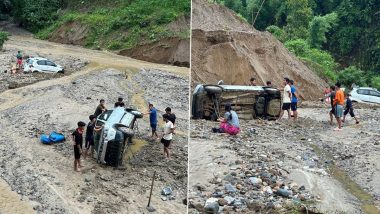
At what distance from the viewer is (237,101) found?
40.5 ft

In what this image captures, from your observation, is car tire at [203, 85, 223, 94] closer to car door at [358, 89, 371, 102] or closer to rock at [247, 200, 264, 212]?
rock at [247, 200, 264, 212]

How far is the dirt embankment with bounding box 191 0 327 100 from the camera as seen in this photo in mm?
17828

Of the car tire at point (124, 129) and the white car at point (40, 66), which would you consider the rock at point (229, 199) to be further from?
the white car at point (40, 66)

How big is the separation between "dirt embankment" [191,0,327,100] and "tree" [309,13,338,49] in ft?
39.5

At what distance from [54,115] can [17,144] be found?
95.5 inches

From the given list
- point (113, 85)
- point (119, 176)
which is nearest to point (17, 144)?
point (119, 176)

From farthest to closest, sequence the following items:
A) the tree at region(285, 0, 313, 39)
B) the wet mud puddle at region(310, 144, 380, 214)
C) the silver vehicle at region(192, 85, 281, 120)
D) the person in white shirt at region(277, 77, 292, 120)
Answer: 1. the tree at region(285, 0, 313, 39)
2. the person in white shirt at region(277, 77, 292, 120)
3. the silver vehicle at region(192, 85, 281, 120)
4. the wet mud puddle at region(310, 144, 380, 214)

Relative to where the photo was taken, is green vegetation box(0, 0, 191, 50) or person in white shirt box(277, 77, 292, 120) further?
green vegetation box(0, 0, 191, 50)

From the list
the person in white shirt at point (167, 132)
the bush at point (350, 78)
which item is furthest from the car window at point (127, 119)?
the bush at point (350, 78)

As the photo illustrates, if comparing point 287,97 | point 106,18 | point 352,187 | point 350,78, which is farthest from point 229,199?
point 106,18

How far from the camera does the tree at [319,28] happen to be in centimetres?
3394

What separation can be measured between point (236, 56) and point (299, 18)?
20.7 m

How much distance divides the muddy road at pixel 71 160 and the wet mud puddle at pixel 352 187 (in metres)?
2.61

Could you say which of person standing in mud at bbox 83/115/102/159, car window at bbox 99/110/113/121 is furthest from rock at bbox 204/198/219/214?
car window at bbox 99/110/113/121
